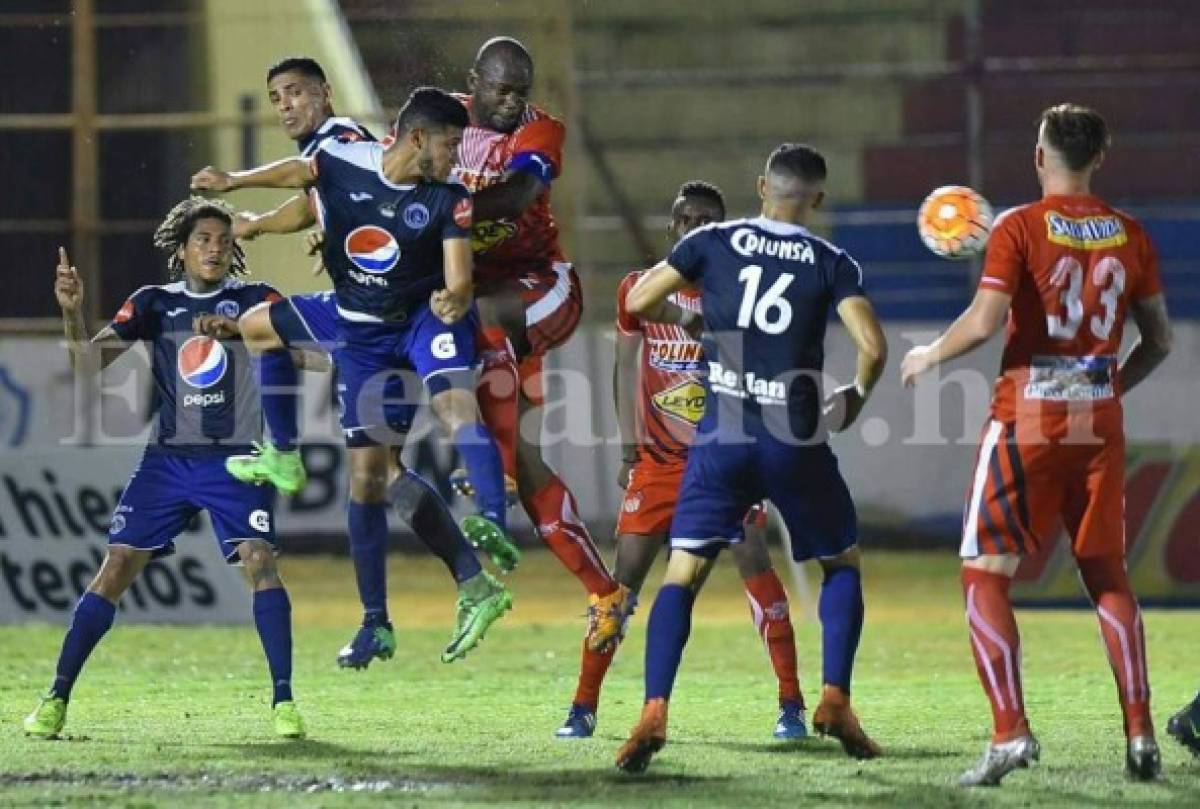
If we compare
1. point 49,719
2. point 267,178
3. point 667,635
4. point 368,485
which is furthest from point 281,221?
point 667,635

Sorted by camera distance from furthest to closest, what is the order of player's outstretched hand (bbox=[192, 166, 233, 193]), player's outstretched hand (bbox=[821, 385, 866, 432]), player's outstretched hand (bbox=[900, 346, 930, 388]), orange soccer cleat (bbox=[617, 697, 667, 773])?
1. player's outstretched hand (bbox=[192, 166, 233, 193])
2. player's outstretched hand (bbox=[821, 385, 866, 432])
3. orange soccer cleat (bbox=[617, 697, 667, 773])
4. player's outstretched hand (bbox=[900, 346, 930, 388])

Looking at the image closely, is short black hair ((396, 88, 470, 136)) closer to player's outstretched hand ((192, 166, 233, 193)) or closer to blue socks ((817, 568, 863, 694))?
player's outstretched hand ((192, 166, 233, 193))

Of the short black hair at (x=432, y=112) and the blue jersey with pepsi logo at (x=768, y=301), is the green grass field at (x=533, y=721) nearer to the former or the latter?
the blue jersey with pepsi logo at (x=768, y=301)

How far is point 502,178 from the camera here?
9.63 metres

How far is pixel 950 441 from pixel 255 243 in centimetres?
954

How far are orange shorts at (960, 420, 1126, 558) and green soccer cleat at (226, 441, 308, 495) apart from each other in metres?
2.86

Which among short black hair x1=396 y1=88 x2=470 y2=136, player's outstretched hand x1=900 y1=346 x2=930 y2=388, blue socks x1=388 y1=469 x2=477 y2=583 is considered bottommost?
blue socks x1=388 y1=469 x2=477 y2=583

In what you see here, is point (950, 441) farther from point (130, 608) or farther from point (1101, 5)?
point (130, 608)

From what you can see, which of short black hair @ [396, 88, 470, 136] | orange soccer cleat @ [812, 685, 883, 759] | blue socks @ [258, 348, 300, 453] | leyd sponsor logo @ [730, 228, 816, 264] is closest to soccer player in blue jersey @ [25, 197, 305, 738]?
blue socks @ [258, 348, 300, 453]

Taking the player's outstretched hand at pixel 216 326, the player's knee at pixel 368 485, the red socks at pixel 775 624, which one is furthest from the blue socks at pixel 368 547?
the red socks at pixel 775 624

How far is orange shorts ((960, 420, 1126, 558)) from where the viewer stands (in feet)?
25.9

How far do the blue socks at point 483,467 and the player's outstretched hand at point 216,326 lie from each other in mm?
1154

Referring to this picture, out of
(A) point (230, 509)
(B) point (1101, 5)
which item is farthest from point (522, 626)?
(B) point (1101, 5)

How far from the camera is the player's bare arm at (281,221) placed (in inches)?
376
